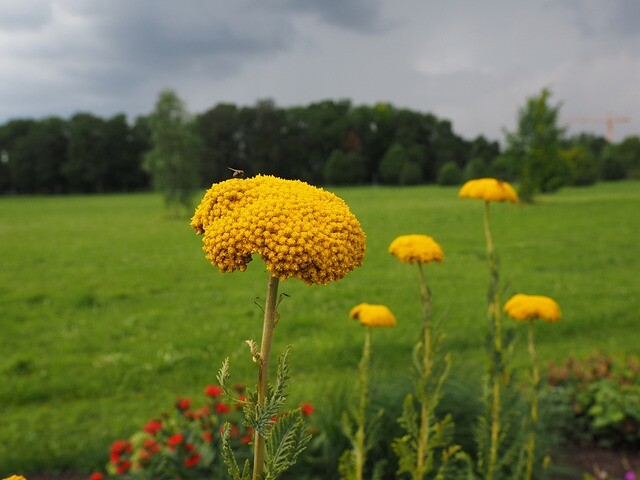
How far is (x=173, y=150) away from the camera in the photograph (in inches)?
1390

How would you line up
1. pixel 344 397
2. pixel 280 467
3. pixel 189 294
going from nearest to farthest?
pixel 280 467 < pixel 344 397 < pixel 189 294

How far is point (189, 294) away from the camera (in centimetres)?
1190

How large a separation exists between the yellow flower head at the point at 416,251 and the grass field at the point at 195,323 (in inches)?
12.7

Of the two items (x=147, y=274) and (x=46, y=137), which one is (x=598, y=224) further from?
(x=46, y=137)

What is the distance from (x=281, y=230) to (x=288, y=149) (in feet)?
227

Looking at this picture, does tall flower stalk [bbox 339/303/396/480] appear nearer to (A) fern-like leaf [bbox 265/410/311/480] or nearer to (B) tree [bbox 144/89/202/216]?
(A) fern-like leaf [bbox 265/410/311/480]

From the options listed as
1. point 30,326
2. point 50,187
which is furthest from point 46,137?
point 30,326

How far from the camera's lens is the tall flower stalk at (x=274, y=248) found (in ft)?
3.68

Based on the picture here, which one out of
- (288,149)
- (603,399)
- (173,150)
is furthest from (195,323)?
(288,149)

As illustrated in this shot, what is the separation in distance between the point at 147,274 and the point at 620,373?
11581 mm

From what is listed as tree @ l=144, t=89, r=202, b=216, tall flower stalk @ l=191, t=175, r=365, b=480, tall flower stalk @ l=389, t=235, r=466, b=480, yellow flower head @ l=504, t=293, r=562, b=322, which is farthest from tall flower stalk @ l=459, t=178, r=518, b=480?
tree @ l=144, t=89, r=202, b=216

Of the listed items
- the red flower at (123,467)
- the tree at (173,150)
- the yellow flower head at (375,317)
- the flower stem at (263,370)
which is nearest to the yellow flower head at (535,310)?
the yellow flower head at (375,317)

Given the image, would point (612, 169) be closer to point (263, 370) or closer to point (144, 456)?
point (144, 456)

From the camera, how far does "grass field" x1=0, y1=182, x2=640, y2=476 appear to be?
6.15m
